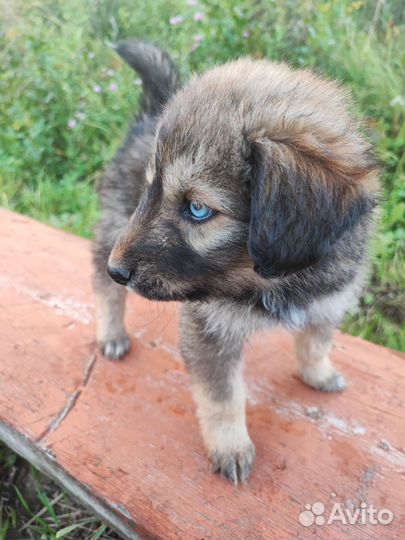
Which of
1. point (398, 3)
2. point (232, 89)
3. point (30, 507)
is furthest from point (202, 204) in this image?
point (398, 3)

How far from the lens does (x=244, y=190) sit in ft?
5.46

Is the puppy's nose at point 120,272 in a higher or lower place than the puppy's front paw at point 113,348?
higher

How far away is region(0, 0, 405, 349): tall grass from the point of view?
4.55 m

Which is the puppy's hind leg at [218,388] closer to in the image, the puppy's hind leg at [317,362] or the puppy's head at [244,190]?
the puppy's head at [244,190]

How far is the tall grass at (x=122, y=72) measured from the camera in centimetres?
455

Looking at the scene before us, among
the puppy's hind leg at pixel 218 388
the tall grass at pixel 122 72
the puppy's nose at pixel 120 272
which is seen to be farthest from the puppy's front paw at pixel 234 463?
the tall grass at pixel 122 72

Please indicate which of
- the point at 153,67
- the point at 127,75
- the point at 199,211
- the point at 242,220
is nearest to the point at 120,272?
the point at 199,211

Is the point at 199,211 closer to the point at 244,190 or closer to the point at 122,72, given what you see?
the point at 244,190

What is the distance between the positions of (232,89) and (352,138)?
1.46 feet

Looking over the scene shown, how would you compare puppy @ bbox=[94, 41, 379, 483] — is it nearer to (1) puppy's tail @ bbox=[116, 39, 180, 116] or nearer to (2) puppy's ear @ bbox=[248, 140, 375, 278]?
(2) puppy's ear @ bbox=[248, 140, 375, 278]

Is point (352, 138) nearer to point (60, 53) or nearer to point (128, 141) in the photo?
point (128, 141)

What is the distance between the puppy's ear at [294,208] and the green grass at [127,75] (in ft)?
7.42

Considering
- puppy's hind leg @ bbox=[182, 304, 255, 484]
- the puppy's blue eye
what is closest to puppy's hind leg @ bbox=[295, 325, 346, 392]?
puppy's hind leg @ bbox=[182, 304, 255, 484]

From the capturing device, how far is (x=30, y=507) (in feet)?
8.73
